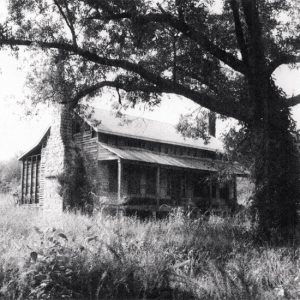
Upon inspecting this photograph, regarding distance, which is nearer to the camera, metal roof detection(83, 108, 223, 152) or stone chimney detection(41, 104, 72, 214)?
stone chimney detection(41, 104, 72, 214)

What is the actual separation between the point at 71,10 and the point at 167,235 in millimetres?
7676

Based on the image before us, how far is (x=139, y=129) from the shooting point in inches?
1025

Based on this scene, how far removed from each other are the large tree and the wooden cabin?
7050 millimetres

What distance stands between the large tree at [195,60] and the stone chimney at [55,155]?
8.82 meters

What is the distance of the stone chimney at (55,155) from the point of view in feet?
72.9

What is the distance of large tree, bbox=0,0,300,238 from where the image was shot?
11.3 meters

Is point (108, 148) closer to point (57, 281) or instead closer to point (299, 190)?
point (299, 190)

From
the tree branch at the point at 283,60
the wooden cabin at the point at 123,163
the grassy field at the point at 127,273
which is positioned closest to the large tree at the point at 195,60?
the tree branch at the point at 283,60

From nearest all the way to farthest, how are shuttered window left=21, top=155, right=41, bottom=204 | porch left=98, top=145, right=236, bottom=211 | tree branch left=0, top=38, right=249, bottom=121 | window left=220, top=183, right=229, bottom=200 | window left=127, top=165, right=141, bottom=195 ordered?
tree branch left=0, top=38, right=249, bottom=121, porch left=98, top=145, right=236, bottom=211, window left=127, top=165, right=141, bottom=195, shuttered window left=21, top=155, right=41, bottom=204, window left=220, top=183, right=229, bottom=200

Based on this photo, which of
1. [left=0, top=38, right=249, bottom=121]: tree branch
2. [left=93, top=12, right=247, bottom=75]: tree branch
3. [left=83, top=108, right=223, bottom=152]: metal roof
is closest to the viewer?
[left=93, top=12, right=247, bottom=75]: tree branch

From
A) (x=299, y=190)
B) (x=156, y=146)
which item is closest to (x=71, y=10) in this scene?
(x=299, y=190)

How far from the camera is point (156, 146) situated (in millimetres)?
26422

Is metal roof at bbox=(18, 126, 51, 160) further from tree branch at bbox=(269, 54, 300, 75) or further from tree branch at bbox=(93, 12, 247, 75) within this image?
tree branch at bbox=(269, 54, 300, 75)

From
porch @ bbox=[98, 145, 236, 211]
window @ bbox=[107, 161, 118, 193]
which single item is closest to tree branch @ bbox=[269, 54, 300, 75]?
porch @ bbox=[98, 145, 236, 211]
